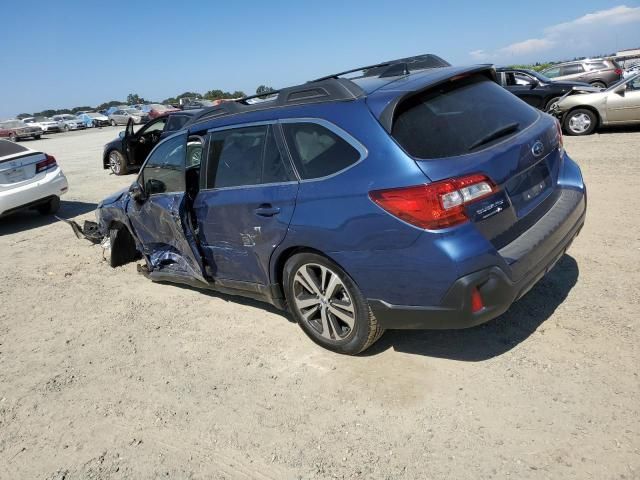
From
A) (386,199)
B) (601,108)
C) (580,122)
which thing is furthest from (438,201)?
(580,122)

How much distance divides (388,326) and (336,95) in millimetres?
1506

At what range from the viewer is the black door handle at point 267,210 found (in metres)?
3.42

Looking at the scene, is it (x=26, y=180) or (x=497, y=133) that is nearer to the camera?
(x=497, y=133)

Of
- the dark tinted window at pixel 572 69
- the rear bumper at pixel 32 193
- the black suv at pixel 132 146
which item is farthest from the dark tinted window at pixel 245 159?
the dark tinted window at pixel 572 69

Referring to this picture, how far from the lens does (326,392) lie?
10.3 feet

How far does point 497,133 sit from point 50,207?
9183 mm

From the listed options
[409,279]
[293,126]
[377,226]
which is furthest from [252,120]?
[409,279]

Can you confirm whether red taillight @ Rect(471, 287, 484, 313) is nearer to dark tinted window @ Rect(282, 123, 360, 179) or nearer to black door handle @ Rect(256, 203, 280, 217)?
dark tinted window @ Rect(282, 123, 360, 179)

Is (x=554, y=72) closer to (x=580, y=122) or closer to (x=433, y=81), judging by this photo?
(x=580, y=122)

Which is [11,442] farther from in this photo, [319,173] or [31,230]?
[31,230]

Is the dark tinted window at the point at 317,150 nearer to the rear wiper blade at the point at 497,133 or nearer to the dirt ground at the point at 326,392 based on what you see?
the rear wiper blade at the point at 497,133

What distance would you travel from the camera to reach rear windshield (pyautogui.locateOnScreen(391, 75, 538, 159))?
2.84m

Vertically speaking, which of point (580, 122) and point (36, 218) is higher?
point (580, 122)

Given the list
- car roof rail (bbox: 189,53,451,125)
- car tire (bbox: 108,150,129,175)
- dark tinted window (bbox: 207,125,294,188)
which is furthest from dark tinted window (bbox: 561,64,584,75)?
dark tinted window (bbox: 207,125,294,188)
